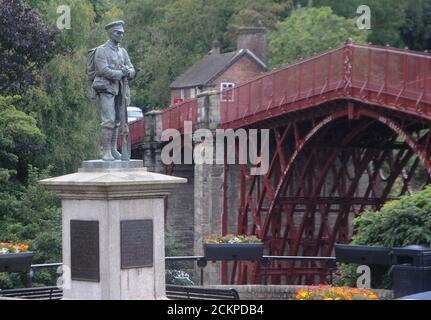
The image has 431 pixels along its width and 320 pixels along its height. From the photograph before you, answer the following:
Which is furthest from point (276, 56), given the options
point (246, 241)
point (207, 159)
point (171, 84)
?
point (246, 241)

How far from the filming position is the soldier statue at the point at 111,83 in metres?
16.9

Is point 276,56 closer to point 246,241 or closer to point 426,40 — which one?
point 426,40

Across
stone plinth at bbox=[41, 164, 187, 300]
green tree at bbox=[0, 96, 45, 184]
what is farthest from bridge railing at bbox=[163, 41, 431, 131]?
stone plinth at bbox=[41, 164, 187, 300]

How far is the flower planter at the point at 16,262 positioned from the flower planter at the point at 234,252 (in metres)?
3.56

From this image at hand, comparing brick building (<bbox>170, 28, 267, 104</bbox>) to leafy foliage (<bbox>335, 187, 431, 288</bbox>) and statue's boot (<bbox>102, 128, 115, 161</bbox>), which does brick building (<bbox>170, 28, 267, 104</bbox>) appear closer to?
leafy foliage (<bbox>335, 187, 431, 288</bbox>)

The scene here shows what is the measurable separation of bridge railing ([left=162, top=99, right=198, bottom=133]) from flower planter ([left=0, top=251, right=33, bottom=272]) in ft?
78.3

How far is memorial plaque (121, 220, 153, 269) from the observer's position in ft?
52.7

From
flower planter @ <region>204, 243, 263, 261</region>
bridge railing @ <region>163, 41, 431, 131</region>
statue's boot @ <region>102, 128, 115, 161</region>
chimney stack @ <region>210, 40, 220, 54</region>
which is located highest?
chimney stack @ <region>210, 40, 220, 54</region>

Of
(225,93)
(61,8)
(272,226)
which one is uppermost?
(61,8)

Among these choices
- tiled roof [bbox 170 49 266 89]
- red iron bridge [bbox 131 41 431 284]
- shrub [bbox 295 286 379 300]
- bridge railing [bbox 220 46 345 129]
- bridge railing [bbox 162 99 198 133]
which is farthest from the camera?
tiled roof [bbox 170 49 266 89]

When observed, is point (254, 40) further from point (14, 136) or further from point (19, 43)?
point (14, 136)

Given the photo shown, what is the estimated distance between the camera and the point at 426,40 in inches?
2594

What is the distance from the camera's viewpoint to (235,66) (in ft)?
204
